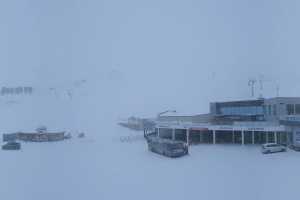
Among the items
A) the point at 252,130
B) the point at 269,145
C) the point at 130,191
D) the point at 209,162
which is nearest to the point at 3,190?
the point at 130,191

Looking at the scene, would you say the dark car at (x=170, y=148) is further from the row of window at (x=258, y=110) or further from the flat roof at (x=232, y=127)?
the row of window at (x=258, y=110)

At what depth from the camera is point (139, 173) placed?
12703 millimetres

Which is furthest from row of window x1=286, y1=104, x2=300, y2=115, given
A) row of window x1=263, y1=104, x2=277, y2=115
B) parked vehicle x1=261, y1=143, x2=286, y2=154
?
parked vehicle x1=261, y1=143, x2=286, y2=154

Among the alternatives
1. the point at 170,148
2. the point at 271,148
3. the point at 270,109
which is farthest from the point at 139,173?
the point at 270,109

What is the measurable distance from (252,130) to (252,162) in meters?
5.82

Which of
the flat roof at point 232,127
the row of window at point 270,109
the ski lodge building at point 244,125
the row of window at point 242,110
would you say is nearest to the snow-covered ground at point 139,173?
the flat roof at point 232,127

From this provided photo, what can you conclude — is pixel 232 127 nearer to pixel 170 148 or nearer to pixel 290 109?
pixel 290 109

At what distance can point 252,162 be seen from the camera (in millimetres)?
14172

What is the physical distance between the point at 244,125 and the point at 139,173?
9.76 meters

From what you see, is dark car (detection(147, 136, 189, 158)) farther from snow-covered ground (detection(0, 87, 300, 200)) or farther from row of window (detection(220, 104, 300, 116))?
row of window (detection(220, 104, 300, 116))

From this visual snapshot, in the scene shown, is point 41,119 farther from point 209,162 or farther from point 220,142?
point 209,162

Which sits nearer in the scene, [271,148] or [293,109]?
[271,148]

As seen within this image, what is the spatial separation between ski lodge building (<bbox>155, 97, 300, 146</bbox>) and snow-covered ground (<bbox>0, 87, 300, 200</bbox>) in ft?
4.78

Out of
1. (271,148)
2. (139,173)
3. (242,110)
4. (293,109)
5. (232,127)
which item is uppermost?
(293,109)
